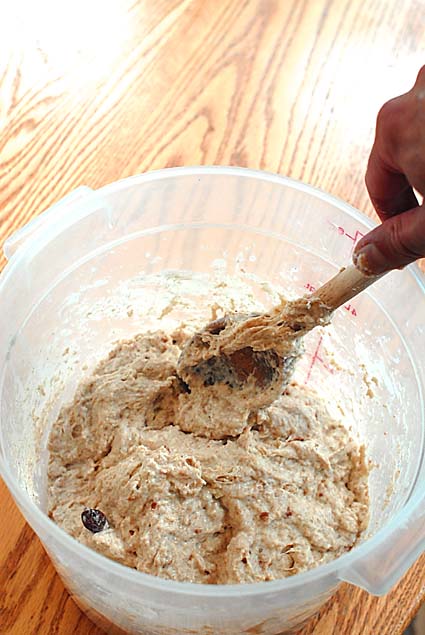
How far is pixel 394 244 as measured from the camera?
2.64 ft

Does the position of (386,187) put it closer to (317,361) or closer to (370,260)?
(370,260)

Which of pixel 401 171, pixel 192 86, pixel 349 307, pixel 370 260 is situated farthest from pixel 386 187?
pixel 192 86

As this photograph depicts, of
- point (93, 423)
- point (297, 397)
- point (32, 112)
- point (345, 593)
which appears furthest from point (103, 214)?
point (345, 593)

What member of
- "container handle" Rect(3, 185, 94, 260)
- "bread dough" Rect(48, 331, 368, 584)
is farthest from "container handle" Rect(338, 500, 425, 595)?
"container handle" Rect(3, 185, 94, 260)

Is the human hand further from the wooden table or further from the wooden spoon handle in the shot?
the wooden table

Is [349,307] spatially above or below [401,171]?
below

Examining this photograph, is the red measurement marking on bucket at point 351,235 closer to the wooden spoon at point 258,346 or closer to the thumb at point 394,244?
the wooden spoon at point 258,346

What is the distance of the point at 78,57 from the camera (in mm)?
1573

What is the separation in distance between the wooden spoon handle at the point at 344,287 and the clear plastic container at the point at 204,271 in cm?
13

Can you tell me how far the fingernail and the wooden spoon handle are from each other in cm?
2

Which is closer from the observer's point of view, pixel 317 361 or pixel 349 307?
pixel 349 307

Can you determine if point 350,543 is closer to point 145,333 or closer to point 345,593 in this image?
point 345,593

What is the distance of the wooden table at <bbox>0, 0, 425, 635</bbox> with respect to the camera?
1.42 metres

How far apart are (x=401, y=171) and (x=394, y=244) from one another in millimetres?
142
